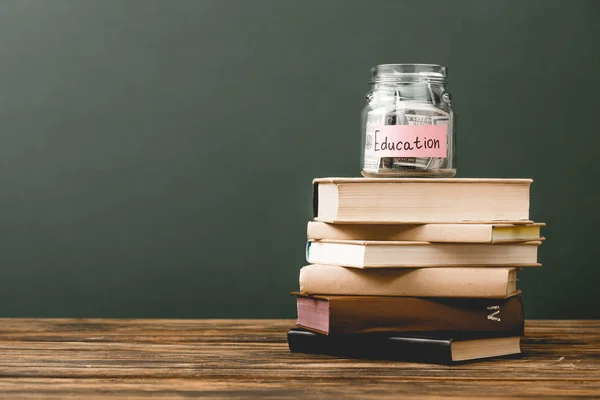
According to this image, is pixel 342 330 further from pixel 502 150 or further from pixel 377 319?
pixel 502 150

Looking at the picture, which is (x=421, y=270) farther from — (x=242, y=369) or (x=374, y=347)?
(x=242, y=369)

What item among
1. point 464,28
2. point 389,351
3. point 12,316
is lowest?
point 12,316

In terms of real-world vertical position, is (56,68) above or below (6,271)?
above

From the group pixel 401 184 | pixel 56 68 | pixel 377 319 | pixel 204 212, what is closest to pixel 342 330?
pixel 377 319

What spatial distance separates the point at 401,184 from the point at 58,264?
0.85 meters

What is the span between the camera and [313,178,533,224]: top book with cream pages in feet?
3.70

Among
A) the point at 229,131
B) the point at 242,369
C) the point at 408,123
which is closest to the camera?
the point at 242,369

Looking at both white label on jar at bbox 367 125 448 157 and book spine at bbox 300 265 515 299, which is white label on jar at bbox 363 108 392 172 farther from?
book spine at bbox 300 265 515 299

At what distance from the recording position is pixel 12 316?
1.66 metres

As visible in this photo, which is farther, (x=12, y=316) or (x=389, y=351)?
(x=12, y=316)

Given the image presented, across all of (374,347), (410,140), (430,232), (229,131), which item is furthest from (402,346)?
(229,131)

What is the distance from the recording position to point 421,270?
3.69 feet

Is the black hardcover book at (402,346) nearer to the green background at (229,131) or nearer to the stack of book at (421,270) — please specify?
the stack of book at (421,270)

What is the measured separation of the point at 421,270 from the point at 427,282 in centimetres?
2
